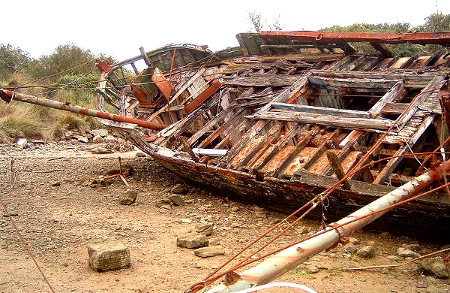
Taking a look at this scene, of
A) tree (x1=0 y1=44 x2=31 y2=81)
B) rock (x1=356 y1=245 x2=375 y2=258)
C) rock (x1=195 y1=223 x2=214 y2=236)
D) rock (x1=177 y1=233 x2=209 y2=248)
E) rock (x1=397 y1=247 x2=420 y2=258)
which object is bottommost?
rock (x1=397 y1=247 x2=420 y2=258)

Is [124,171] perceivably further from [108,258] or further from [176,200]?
[108,258]

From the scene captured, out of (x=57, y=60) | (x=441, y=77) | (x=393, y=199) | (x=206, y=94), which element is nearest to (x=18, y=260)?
(x=393, y=199)

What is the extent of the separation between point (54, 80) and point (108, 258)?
20.1 meters

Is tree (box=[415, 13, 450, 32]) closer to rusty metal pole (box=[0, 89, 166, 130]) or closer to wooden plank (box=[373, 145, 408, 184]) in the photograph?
rusty metal pole (box=[0, 89, 166, 130])

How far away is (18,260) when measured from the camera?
19.4 feet

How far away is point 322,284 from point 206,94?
5912 millimetres

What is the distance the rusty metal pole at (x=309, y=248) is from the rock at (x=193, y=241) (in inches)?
115

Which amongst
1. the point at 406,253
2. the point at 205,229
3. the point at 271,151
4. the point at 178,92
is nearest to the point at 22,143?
the point at 178,92

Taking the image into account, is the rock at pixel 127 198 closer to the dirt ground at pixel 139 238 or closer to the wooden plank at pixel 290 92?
the dirt ground at pixel 139 238

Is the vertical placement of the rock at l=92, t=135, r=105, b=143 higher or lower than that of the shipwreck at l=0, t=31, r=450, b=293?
lower

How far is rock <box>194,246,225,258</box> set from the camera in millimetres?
5902

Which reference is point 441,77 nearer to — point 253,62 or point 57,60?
point 253,62

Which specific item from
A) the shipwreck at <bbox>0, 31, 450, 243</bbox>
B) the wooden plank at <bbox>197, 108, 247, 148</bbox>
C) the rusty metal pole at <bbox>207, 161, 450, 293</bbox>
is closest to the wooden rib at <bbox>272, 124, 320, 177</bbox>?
the shipwreck at <bbox>0, 31, 450, 243</bbox>

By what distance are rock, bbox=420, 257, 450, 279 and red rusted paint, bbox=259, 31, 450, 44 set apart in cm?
486
